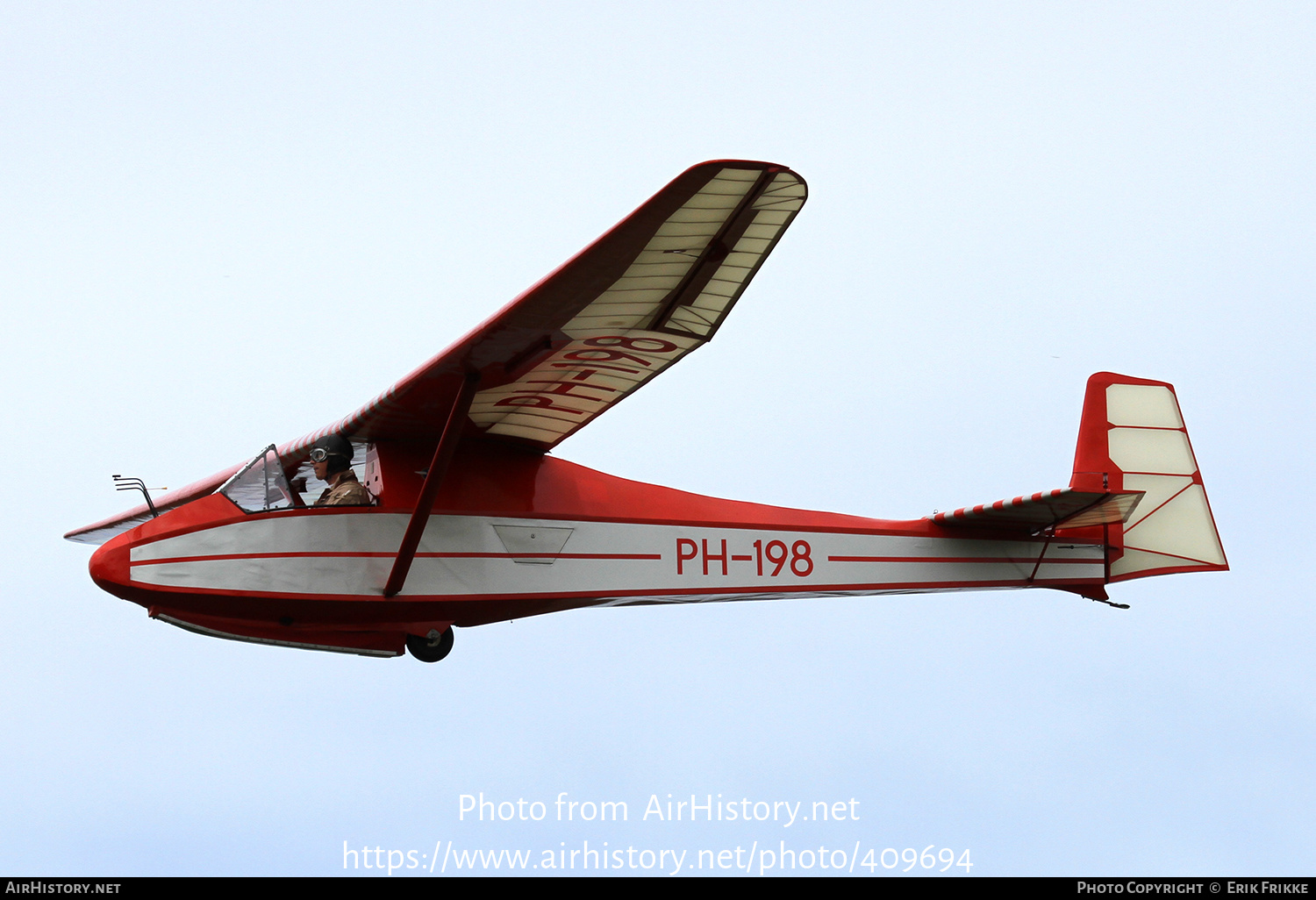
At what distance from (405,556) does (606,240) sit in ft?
11.5

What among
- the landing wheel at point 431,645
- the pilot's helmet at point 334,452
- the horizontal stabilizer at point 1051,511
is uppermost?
the pilot's helmet at point 334,452

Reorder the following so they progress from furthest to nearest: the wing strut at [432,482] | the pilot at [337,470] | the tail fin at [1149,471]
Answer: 1. the tail fin at [1149,471]
2. the pilot at [337,470]
3. the wing strut at [432,482]

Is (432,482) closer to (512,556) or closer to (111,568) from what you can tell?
(512,556)

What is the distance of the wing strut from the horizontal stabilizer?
4.87 m

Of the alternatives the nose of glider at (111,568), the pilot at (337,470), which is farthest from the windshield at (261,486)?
the nose of glider at (111,568)

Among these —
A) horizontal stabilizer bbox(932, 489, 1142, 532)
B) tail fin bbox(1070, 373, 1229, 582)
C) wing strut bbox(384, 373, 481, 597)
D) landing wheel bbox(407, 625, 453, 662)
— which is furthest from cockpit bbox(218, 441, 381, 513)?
tail fin bbox(1070, 373, 1229, 582)

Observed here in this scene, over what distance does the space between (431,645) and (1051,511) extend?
567 centimetres

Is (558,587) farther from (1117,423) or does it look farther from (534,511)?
(1117,423)

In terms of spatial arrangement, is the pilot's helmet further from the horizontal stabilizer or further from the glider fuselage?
the horizontal stabilizer

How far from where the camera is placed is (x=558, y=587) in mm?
10898

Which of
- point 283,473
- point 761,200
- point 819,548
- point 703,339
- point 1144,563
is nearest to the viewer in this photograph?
point 761,200

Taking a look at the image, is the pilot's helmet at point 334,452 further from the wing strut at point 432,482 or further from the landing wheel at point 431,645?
the landing wheel at point 431,645

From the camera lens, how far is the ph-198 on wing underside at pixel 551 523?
892 cm

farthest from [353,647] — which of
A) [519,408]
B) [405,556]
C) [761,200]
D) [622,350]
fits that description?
[761,200]
